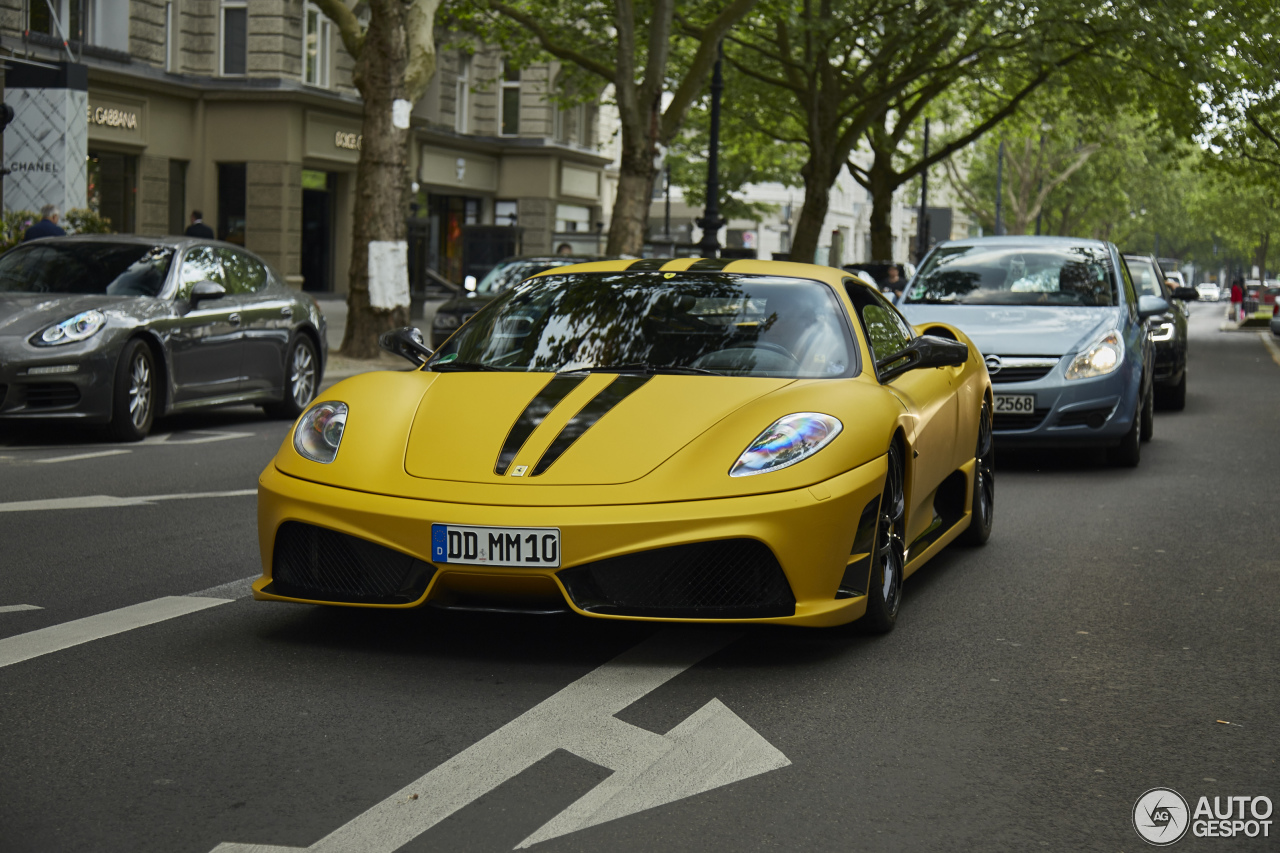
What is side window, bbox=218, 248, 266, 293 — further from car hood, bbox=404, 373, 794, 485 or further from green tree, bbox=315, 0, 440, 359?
car hood, bbox=404, 373, 794, 485

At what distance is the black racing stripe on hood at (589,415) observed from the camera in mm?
5039

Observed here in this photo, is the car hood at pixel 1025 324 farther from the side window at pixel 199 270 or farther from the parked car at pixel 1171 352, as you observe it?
the side window at pixel 199 270

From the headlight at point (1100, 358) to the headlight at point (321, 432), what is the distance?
→ 636 cm

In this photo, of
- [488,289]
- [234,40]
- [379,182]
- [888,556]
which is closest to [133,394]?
[888,556]

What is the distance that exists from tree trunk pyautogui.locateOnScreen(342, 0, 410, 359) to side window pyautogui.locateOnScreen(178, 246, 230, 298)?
6.57 metres

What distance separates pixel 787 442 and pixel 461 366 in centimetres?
145

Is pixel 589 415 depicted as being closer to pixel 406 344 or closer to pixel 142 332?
pixel 406 344

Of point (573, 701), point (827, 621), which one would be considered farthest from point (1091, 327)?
point (573, 701)

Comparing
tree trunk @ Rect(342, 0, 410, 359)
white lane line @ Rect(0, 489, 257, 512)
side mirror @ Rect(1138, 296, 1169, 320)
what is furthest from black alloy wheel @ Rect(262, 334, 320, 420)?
side mirror @ Rect(1138, 296, 1169, 320)

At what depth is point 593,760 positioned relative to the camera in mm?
4047

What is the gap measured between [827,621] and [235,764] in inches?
74.9

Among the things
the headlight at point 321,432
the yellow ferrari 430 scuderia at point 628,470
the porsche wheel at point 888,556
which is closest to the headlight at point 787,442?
the yellow ferrari 430 scuderia at point 628,470

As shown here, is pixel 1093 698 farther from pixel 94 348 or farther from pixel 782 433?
pixel 94 348

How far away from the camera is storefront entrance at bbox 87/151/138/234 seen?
31.6 m
